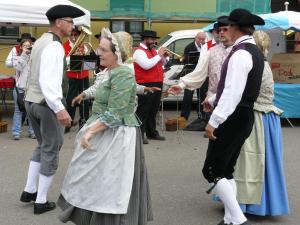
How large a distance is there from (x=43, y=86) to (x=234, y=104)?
5.22ft

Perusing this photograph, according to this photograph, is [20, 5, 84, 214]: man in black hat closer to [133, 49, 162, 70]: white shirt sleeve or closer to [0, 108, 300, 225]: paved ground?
[0, 108, 300, 225]: paved ground

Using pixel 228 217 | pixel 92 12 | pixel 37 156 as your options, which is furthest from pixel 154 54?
pixel 92 12

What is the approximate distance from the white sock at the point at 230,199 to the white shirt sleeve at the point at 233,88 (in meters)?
0.55

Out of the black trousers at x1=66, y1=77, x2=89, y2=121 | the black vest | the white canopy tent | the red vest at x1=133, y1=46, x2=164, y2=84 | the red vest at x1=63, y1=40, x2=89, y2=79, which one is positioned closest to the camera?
the black vest

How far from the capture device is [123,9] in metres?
14.9

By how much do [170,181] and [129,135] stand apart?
2.32 metres

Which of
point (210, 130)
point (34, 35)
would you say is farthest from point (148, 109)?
point (34, 35)

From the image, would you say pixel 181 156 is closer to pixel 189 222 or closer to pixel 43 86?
pixel 189 222

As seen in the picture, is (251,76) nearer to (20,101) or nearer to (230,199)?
(230,199)

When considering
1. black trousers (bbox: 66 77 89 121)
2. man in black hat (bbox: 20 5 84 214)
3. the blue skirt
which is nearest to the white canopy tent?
black trousers (bbox: 66 77 89 121)

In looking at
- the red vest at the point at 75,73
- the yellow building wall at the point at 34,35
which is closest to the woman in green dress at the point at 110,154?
→ the red vest at the point at 75,73

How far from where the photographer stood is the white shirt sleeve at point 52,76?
4492mm

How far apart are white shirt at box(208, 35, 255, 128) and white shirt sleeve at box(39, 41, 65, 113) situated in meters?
1.32

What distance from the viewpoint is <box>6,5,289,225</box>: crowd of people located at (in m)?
3.86
